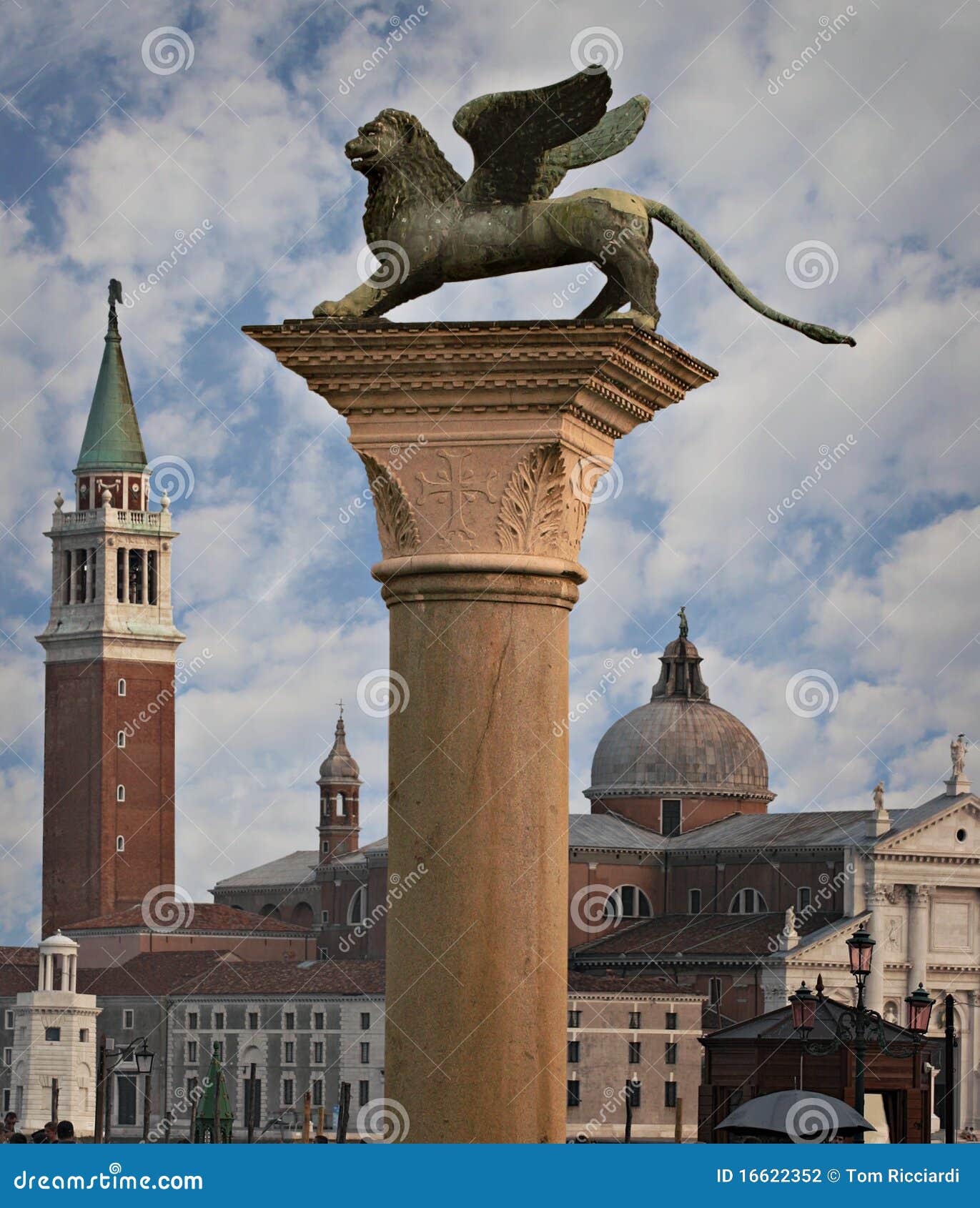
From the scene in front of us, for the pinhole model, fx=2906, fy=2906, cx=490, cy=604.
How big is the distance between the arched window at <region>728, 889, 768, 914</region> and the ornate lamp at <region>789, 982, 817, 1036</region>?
52.4m

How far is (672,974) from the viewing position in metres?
83.9

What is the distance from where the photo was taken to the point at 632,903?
9288cm

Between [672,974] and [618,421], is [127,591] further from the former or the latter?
[618,421]

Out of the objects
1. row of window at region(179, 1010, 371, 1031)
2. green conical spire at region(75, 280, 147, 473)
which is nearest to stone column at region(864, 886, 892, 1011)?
row of window at region(179, 1010, 371, 1031)

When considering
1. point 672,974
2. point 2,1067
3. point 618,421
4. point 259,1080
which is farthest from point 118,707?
point 618,421

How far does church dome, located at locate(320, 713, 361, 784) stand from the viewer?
11669 centimetres

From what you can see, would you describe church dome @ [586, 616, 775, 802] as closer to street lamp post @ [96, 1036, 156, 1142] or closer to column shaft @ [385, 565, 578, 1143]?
street lamp post @ [96, 1036, 156, 1142]

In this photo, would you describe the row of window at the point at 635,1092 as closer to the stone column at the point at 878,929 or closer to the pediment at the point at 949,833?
the stone column at the point at 878,929

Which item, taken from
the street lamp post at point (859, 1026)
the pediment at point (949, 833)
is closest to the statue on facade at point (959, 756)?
the pediment at point (949, 833)

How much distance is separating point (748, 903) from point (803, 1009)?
5765 cm

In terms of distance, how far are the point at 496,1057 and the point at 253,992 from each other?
265 feet

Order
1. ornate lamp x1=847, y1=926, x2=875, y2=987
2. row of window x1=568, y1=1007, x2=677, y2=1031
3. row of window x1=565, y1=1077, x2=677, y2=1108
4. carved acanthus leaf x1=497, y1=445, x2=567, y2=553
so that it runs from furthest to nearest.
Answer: row of window x1=568, y1=1007, x2=677, y2=1031 → row of window x1=565, y1=1077, x2=677, y2=1108 → ornate lamp x1=847, y1=926, x2=875, y2=987 → carved acanthus leaf x1=497, y1=445, x2=567, y2=553

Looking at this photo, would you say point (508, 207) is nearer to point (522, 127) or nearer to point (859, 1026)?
point (522, 127)
